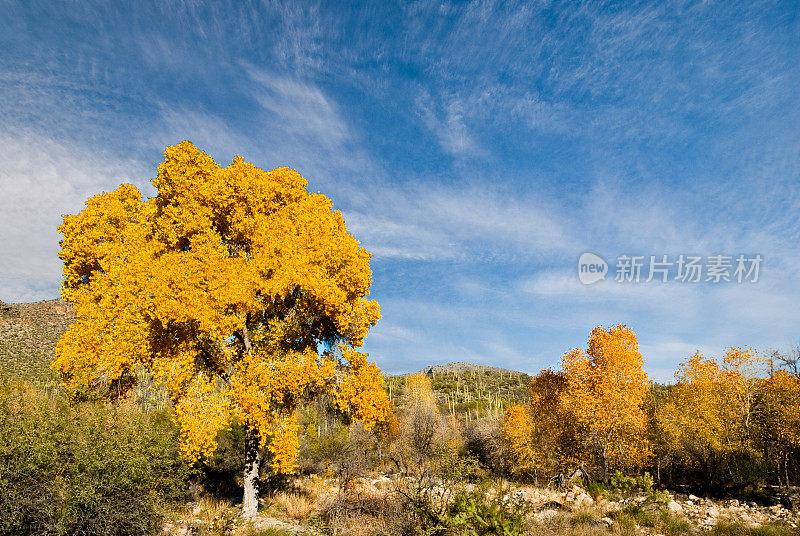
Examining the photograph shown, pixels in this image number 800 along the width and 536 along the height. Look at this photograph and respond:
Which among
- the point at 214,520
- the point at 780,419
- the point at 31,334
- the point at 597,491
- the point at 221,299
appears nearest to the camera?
the point at 214,520

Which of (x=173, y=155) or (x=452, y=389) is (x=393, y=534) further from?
(x=452, y=389)

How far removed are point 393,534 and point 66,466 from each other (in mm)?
7279

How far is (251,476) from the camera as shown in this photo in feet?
39.8

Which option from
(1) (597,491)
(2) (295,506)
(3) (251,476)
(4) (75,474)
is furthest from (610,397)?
(4) (75,474)

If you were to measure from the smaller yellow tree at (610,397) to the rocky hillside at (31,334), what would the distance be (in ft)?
169

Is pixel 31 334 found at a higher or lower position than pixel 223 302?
higher

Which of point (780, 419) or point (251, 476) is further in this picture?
point (780, 419)

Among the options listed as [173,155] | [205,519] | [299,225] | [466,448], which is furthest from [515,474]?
[173,155]

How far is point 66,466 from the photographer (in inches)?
349

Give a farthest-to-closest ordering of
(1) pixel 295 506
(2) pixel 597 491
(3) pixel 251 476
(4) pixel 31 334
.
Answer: (4) pixel 31 334
(2) pixel 597 491
(1) pixel 295 506
(3) pixel 251 476

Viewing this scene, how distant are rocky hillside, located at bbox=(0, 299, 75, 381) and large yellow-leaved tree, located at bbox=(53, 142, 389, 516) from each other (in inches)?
1693

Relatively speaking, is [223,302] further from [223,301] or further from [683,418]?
[683,418]

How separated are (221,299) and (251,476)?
5.65 meters

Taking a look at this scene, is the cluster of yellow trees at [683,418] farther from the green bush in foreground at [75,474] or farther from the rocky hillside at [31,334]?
the rocky hillside at [31,334]
